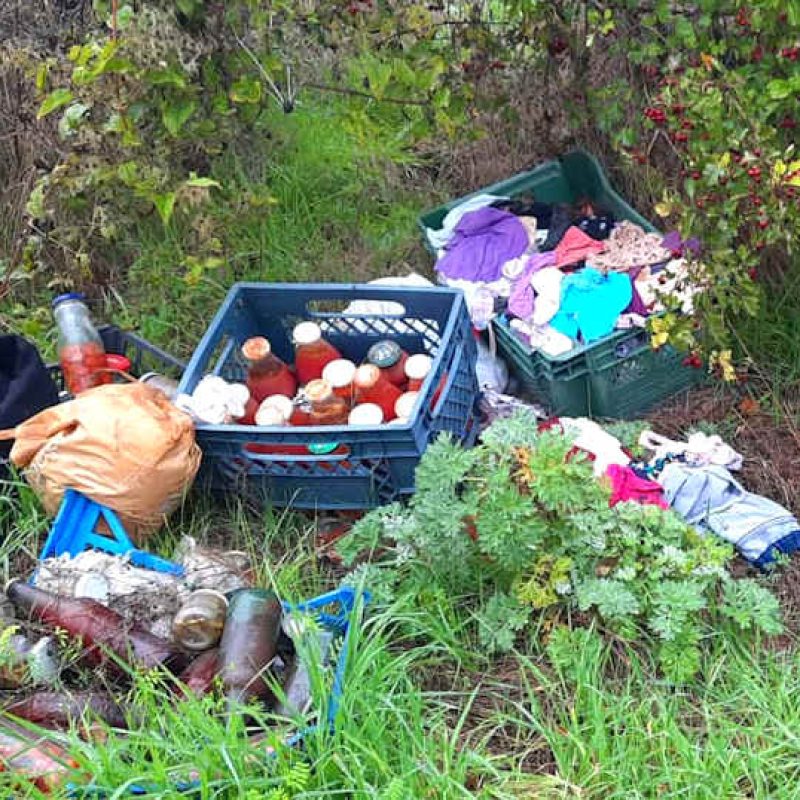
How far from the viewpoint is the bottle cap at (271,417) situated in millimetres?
3023

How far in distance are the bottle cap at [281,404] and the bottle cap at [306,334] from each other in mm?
189

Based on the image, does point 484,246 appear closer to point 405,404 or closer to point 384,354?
point 384,354

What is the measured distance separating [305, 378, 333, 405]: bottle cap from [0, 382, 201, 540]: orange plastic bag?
1.15 ft

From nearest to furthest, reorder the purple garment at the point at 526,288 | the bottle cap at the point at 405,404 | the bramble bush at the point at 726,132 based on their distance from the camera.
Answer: the bramble bush at the point at 726,132, the bottle cap at the point at 405,404, the purple garment at the point at 526,288

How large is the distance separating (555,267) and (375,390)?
85 cm

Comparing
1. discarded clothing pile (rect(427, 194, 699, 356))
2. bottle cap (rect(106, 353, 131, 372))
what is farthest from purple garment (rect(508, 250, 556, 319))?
bottle cap (rect(106, 353, 131, 372))

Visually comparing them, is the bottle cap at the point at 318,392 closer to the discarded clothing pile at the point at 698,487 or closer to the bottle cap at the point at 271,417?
the bottle cap at the point at 271,417

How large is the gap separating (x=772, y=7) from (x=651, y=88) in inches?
31.2

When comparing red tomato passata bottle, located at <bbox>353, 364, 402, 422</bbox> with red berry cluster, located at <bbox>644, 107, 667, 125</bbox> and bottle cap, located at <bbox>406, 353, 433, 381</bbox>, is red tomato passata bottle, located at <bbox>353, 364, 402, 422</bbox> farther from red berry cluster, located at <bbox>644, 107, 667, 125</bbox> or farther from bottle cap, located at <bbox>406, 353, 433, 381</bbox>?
red berry cluster, located at <bbox>644, 107, 667, 125</bbox>

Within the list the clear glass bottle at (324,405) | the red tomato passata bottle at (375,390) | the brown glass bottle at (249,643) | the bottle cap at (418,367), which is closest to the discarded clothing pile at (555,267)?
the bottle cap at (418,367)

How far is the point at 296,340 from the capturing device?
3.18 m

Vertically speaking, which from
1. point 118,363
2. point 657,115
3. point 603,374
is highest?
point 657,115

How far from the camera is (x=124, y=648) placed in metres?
2.42

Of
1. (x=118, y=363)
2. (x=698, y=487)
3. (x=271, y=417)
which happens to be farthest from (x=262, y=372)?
(x=698, y=487)
